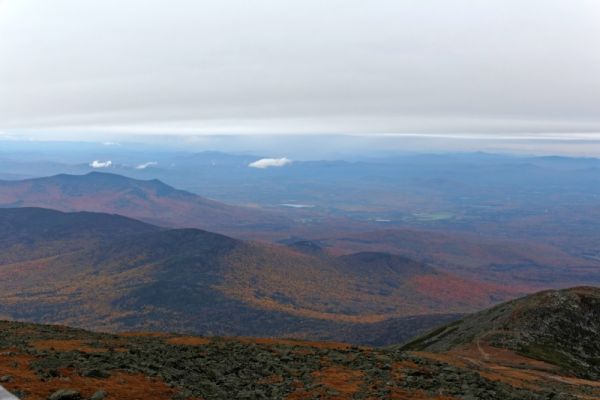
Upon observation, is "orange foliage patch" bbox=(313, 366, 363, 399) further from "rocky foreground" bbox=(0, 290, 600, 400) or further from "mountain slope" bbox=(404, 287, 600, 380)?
"mountain slope" bbox=(404, 287, 600, 380)

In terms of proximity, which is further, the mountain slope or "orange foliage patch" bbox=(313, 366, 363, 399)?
the mountain slope

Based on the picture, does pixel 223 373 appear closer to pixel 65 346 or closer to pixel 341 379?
pixel 341 379

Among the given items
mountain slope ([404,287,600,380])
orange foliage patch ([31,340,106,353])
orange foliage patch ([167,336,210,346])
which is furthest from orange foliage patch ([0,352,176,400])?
mountain slope ([404,287,600,380])

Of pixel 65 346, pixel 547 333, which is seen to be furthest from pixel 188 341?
pixel 547 333

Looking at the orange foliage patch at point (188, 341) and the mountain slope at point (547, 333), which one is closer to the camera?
the orange foliage patch at point (188, 341)

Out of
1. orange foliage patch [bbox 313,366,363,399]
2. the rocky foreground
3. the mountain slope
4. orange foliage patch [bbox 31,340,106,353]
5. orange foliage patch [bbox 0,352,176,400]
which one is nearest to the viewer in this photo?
orange foliage patch [bbox 0,352,176,400]

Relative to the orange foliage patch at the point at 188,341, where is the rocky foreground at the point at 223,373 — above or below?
above

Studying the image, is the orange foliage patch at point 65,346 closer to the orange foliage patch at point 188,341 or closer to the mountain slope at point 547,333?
the orange foliage patch at point 188,341

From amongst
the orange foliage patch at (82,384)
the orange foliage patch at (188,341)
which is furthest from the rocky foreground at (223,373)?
the orange foliage patch at (188,341)

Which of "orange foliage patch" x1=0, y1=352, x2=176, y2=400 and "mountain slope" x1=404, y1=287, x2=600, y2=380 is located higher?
"orange foliage patch" x1=0, y1=352, x2=176, y2=400
